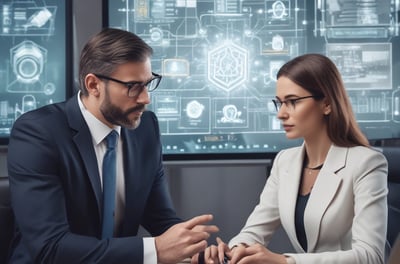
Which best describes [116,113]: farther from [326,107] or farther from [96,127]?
[326,107]

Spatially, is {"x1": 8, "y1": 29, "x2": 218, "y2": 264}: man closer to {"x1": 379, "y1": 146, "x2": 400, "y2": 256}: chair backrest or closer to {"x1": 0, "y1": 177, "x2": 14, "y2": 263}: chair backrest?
{"x1": 0, "y1": 177, "x2": 14, "y2": 263}: chair backrest

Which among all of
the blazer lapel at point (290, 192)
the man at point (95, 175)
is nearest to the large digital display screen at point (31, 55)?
the man at point (95, 175)

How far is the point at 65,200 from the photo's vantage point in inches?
63.6

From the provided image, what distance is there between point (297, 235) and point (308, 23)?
1.33 meters

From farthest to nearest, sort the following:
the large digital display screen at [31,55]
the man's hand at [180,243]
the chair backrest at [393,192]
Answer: the large digital display screen at [31,55], the chair backrest at [393,192], the man's hand at [180,243]

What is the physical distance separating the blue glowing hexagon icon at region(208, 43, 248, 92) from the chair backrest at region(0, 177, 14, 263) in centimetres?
134

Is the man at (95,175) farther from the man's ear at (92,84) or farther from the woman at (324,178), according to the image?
the woman at (324,178)

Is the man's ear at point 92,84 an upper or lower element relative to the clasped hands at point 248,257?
upper

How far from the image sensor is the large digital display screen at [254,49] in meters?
2.73

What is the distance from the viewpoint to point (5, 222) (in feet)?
5.47

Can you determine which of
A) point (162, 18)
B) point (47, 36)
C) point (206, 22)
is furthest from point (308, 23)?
point (47, 36)

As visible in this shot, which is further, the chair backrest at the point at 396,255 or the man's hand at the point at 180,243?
the man's hand at the point at 180,243

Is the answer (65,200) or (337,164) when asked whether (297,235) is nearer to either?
(337,164)

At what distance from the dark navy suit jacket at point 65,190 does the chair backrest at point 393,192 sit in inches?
30.3
